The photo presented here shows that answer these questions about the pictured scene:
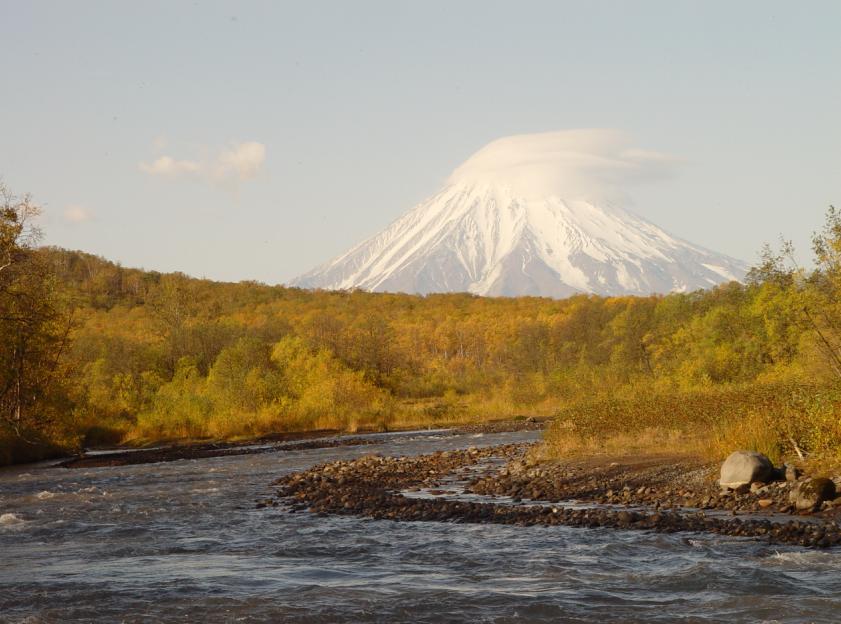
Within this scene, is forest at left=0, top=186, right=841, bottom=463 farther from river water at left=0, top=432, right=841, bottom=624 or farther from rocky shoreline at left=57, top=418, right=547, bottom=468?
river water at left=0, top=432, right=841, bottom=624

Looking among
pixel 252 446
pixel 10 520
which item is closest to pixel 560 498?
pixel 10 520

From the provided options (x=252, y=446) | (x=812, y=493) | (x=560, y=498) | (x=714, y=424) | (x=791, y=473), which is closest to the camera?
(x=812, y=493)

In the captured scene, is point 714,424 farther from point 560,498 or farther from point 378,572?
point 378,572

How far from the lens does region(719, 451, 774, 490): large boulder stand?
17969 millimetres

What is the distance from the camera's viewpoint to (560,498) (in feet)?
64.0

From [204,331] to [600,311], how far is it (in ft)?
131

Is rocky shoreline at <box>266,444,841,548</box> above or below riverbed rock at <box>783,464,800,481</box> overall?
below

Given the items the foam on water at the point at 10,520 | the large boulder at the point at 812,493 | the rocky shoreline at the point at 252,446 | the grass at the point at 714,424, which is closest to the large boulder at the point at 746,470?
the grass at the point at 714,424

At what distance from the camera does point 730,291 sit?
56.3 m

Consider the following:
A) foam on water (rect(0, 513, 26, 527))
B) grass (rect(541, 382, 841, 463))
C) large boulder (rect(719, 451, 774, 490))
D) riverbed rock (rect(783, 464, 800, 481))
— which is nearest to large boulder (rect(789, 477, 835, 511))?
riverbed rock (rect(783, 464, 800, 481))

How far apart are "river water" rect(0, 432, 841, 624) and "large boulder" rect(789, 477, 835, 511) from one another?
2423 mm

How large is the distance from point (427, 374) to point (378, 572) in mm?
63522

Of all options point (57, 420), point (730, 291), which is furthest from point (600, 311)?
point (57, 420)

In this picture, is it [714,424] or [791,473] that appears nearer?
[791,473]
